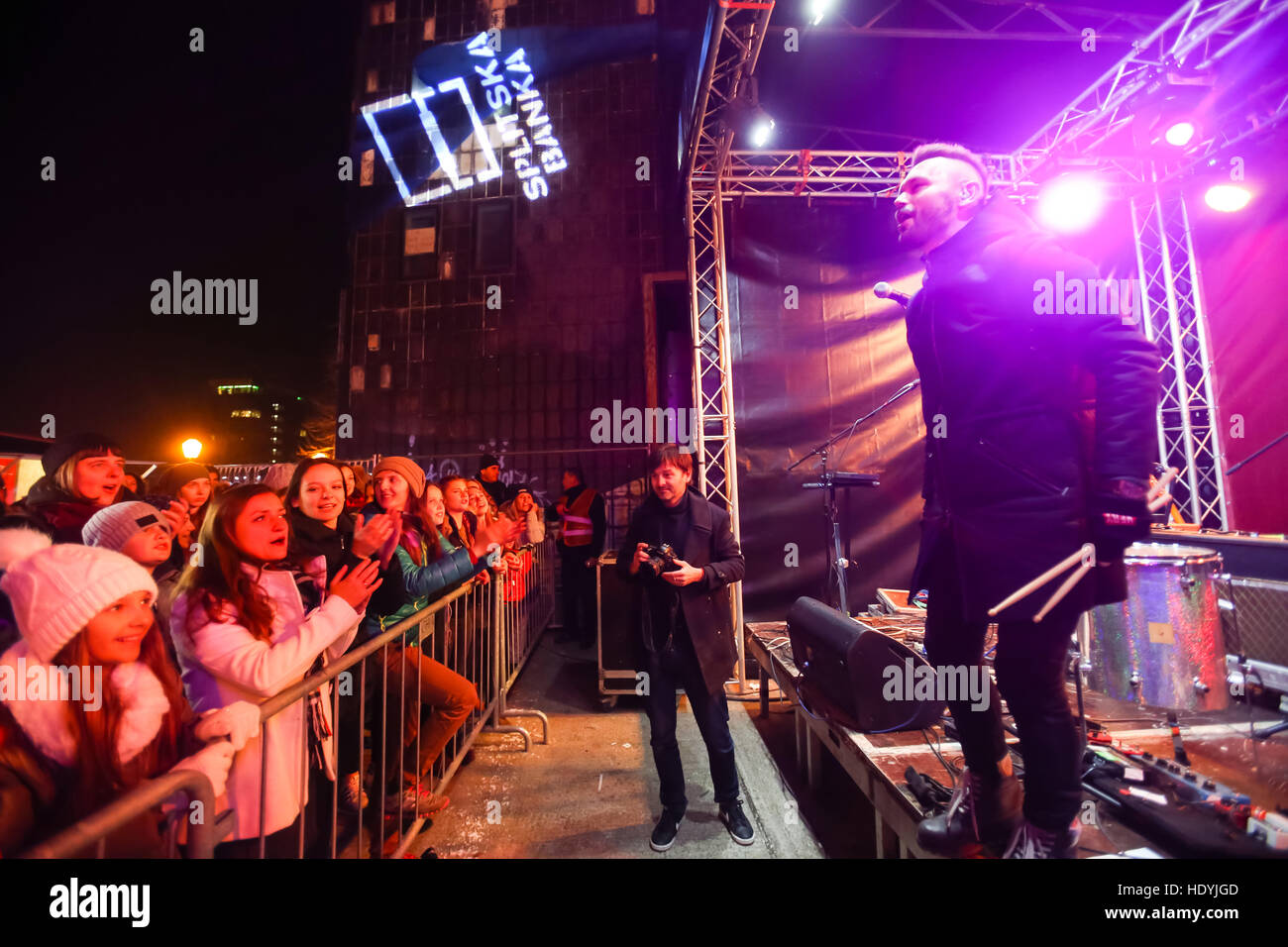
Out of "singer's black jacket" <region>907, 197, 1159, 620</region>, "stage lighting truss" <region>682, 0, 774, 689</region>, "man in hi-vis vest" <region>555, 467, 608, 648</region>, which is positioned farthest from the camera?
"man in hi-vis vest" <region>555, 467, 608, 648</region>

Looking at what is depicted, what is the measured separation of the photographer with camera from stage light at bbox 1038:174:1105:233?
19.3ft

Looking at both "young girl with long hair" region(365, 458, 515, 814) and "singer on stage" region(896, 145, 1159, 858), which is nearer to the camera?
"singer on stage" region(896, 145, 1159, 858)

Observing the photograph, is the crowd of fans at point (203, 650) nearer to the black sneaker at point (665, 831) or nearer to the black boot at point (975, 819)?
the black sneaker at point (665, 831)

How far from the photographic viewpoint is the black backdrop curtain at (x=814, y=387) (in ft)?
19.3

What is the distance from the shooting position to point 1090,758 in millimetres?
2453

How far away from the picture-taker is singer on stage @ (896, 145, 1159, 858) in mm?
1511

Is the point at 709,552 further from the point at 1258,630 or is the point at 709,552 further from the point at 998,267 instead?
the point at 1258,630

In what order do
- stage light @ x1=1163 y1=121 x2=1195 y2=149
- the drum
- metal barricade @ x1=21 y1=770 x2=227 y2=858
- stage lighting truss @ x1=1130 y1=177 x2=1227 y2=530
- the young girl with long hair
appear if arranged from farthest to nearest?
stage lighting truss @ x1=1130 y1=177 x2=1227 y2=530 < stage light @ x1=1163 y1=121 x2=1195 y2=149 < the drum < the young girl with long hair < metal barricade @ x1=21 y1=770 x2=227 y2=858

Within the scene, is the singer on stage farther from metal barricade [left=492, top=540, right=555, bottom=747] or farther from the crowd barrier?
metal barricade [left=492, top=540, right=555, bottom=747]

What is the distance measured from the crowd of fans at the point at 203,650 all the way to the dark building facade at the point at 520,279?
6.02 meters

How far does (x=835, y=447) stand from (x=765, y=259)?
2421mm

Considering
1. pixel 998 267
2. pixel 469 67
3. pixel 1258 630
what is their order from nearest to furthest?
1. pixel 998 267
2. pixel 1258 630
3. pixel 469 67

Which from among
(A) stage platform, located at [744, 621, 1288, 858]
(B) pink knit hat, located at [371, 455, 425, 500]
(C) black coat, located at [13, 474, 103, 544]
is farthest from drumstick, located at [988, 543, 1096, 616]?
(C) black coat, located at [13, 474, 103, 544]
